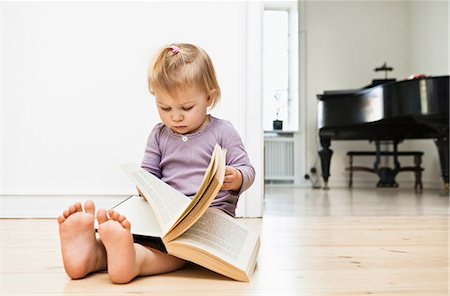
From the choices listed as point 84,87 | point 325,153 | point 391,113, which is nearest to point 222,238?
point 84,87

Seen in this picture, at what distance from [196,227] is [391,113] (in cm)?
307

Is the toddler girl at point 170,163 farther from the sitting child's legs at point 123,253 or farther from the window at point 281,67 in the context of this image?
the window at point 281,67

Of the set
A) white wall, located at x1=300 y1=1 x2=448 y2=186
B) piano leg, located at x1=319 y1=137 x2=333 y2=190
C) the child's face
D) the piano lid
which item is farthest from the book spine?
white wall, located at x1=300 y1=1 x2=448 y2=186

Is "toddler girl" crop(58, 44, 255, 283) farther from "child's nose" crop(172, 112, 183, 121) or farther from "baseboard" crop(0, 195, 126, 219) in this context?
"baseboard" crop(0, 195, 126, 219)

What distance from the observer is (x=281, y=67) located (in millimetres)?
5543

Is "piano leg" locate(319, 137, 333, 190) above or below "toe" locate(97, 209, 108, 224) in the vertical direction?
above

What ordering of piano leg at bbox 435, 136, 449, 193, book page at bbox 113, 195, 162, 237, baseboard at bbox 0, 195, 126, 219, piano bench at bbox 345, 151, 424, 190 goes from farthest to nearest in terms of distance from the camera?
piano bench at bbox 345, 151, 424, 190 < piano leg at bbox 435, 136, 449, 193 < baseboard at bbox 0, 195, 126, 219 < book page at bbox 113, 195, 162, 237

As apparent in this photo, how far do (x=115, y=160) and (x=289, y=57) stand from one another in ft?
12.8

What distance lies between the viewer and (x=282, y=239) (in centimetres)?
148

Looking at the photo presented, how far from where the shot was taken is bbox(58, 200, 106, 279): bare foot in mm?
882

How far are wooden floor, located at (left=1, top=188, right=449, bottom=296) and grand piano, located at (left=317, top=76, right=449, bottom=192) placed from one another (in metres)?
1.87

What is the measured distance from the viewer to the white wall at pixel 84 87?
1.98 meters

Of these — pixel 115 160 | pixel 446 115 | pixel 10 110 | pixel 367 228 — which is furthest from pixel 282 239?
pixel 446 115

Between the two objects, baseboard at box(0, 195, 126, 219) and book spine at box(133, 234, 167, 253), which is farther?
baseboard at box(0, 195, 126, 219)
